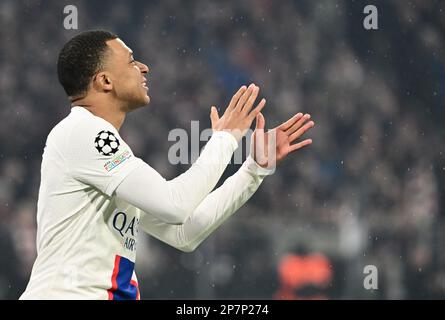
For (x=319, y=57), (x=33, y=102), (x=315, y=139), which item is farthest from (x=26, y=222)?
(x=319, y=57)

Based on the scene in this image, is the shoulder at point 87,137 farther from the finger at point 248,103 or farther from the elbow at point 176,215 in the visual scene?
the finger at point 248,103

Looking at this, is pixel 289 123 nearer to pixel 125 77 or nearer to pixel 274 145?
pixel 274 145

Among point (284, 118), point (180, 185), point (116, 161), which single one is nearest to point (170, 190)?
point (180, 185)

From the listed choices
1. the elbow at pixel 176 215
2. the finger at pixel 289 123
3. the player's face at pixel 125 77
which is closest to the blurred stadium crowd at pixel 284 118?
the finger at pixel 289 123

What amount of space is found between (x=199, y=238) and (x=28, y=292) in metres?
0.58

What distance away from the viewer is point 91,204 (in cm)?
250

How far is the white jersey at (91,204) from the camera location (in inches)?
95.8

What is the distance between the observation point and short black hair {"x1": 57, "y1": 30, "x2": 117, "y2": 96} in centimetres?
263

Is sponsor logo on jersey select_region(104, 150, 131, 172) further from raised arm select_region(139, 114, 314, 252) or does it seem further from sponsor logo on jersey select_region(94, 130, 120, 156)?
raised arm select_region(139, 114, 314, 252)

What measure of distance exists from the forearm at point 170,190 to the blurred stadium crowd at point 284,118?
3629 mm

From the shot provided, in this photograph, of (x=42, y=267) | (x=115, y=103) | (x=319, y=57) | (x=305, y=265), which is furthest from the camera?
(x=319, y=57)

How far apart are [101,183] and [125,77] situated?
39 cm

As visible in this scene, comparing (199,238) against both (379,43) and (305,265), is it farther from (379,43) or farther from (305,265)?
(379,43)

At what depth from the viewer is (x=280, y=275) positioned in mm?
6543
